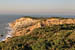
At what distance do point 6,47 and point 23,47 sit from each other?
159 inches

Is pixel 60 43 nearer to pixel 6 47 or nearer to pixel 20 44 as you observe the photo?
pixel 20 44

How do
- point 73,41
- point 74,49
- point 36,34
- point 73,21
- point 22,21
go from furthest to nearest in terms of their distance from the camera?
point 22,21 → point 73,21 → point 36,34 → point 73,41 → point 74,49

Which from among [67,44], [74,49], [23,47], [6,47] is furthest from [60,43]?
[6,47]

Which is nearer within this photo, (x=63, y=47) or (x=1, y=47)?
(x=63, y=47)

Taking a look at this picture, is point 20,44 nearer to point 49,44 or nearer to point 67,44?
point 49,44

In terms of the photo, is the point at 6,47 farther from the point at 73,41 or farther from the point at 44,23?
the point at 44,23

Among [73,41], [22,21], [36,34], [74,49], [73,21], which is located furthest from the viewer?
[22,21]

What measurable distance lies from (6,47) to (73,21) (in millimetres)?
49615

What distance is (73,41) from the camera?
131 ft

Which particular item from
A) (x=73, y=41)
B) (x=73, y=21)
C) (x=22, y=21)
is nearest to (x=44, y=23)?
(x=73, y=21)

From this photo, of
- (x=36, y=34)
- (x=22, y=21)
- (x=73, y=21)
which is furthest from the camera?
(x=22, y=21)

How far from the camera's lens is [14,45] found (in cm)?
3844

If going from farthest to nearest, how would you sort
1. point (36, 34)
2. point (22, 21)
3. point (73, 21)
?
point (22, 21) → point (73, 21) → point (36, 34)

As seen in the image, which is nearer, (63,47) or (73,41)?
(63,47)
